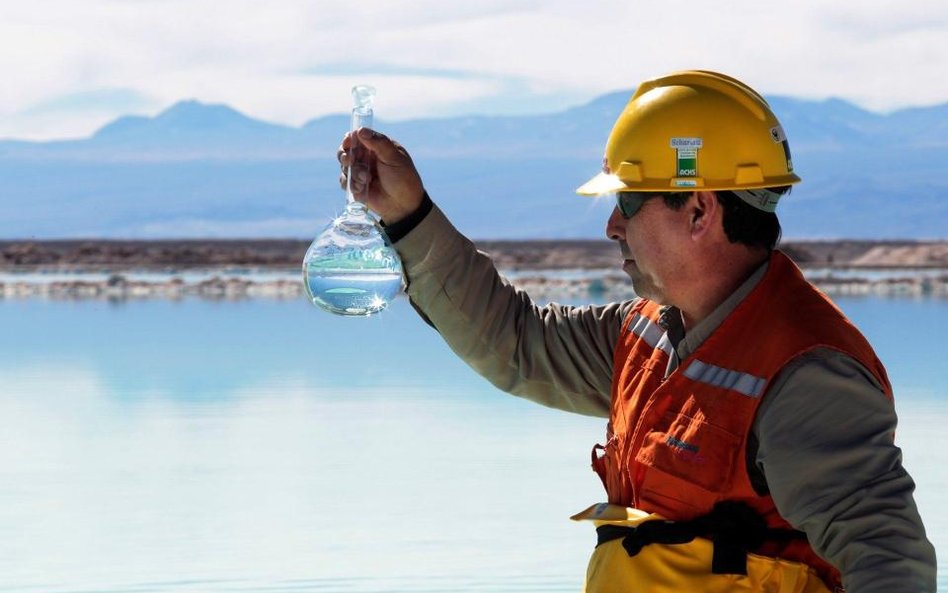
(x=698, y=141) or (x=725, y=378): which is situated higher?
(x=698, y=141)

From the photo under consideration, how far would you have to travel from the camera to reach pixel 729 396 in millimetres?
2020

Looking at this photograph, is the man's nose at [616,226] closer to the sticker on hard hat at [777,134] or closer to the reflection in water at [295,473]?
the sticker on hard hat at [777,134]

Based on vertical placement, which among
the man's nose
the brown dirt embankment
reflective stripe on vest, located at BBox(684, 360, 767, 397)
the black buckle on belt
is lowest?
the brown dirt embankment

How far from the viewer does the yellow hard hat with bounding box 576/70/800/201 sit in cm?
214

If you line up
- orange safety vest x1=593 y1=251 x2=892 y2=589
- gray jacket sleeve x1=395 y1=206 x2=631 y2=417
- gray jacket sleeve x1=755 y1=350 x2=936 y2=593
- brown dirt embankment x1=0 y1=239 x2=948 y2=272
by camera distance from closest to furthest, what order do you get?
gray jacket sleeve x1=755 y1=350 x2=936 y2=593 < orange safety vest x1=593 y1=251 x2=892 y2=589 < gray jacket sleeve x1=395 y1=206 x2=631 y2=417 < brown dirt embankment x1=0 y1=239 x2=948 y2=272

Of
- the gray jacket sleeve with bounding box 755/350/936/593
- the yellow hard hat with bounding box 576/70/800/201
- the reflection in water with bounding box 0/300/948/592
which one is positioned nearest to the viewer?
the gray jacket sleeve with bounding box 755/350/936/593

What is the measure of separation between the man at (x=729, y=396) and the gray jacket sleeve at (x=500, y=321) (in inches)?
6.8

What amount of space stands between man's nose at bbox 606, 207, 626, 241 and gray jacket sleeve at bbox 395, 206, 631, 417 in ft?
1.10

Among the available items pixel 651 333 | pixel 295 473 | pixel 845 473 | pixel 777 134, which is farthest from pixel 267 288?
pixel 845 473

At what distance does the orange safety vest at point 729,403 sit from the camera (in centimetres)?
200

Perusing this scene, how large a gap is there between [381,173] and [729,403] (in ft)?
2.45

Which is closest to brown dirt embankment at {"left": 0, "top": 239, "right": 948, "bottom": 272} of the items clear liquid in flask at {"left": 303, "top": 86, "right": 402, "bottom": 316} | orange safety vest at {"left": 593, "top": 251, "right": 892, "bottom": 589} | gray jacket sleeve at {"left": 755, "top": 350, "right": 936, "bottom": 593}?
clear liquid in flask at {"left": 303, "top": 86, "right": 402, "bottom": 316}

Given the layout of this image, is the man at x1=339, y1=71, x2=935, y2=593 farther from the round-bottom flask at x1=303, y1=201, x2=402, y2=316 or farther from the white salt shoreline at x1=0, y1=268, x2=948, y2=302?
the white salt shoreline at x1=0, y1=268, x2=948, y2=302

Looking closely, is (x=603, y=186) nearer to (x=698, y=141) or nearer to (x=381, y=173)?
(x=698, y=141)
